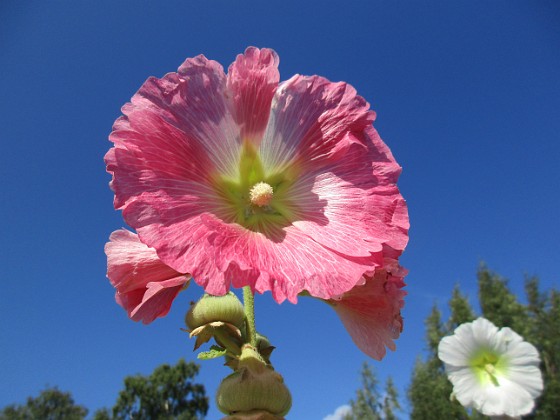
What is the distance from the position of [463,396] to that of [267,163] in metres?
3.73

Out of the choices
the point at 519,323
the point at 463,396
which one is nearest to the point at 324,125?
the point at 463,396

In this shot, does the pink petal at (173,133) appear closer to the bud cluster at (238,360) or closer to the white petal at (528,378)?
the bud cluster at (238,360)

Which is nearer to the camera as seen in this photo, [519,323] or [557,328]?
[519,323]

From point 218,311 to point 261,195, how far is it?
0.31m

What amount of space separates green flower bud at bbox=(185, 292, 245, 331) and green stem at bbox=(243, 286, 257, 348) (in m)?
0.01

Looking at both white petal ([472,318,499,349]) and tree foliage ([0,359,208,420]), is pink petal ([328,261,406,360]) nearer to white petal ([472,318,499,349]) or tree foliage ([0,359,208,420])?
white petal ([472,318,499,349])

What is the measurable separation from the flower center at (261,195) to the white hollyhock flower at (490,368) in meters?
3.66

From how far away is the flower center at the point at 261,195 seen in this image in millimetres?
1025

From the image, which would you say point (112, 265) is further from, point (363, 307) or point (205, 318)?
point (363, 307)

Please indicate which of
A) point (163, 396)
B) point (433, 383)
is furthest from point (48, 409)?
point (433, 383)

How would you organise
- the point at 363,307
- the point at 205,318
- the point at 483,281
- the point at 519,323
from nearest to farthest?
1. the point at 205,318
2. the point at 363,307
3. the point at 519,323
4. the point at 483,281

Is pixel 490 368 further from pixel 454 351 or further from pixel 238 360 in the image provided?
pixel 238 360

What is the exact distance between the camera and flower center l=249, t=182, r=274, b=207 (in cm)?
103

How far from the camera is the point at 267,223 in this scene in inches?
40.6
